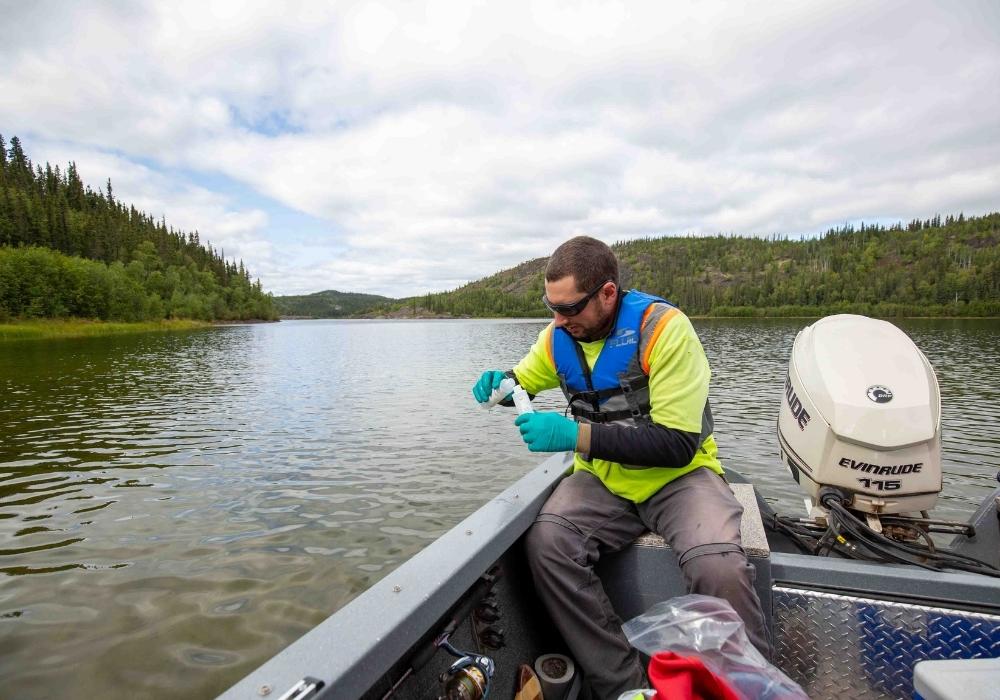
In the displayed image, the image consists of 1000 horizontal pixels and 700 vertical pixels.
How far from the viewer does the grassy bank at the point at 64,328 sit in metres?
48.8

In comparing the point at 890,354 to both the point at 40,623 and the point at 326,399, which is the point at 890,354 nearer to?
the point at 40,623

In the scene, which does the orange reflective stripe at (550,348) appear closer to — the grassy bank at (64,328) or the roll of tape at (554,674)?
the roll of tape at (554,674)

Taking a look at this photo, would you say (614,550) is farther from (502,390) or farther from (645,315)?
(645,315)

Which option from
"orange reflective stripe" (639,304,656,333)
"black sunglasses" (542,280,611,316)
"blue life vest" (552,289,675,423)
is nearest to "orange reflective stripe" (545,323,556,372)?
"blue life vest" (552,289,675,423)

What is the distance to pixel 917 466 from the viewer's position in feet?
9.02

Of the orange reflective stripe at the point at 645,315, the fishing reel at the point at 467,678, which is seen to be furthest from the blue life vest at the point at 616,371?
the fishing reel at the point at 467,678

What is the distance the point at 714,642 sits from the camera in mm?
1425

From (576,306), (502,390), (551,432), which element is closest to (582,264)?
(576,306)

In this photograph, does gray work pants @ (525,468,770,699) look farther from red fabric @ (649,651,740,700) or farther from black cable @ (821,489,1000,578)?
red fabric @ (649,651,740,700)

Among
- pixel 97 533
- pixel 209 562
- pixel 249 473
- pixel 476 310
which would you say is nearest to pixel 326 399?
pixel 249 473

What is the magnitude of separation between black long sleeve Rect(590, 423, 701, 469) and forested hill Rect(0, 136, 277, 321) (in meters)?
71.5

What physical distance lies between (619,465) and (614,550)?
42 cm

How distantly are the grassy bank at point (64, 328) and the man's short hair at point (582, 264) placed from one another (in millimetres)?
58535

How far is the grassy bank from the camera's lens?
160 ft
